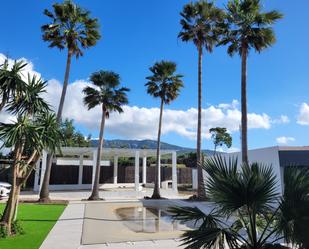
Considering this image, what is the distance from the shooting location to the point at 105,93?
75.7 feet

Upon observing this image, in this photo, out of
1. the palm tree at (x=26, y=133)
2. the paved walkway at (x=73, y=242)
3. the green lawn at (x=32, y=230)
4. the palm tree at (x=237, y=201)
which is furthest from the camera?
the palm tree at (x=26, y=133)

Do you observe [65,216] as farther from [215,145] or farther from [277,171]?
[215,145]

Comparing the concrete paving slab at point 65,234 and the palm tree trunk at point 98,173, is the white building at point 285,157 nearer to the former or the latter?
the concrete paving slab at point 65,234

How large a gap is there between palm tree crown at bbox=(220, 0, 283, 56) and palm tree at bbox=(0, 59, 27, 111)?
38.2 feet

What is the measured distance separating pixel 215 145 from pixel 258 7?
166ft

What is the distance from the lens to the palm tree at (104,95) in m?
22.9

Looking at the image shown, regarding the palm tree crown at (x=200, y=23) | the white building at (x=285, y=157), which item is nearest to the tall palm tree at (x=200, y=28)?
the palm tree crown at (x=200, y=23)

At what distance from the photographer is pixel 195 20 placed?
23000 millimetres

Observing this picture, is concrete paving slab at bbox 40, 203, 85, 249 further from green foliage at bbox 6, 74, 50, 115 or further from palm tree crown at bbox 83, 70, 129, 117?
palm tree crown at bbox 83, 70, 129, 117

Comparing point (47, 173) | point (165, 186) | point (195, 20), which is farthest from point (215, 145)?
point (47, 173)

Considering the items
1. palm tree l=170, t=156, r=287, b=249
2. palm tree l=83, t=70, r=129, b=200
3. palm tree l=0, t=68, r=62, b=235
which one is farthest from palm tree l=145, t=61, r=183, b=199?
palm tree l=170, t=156, r=287, b=249

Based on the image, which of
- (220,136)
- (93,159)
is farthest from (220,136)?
(93,159)

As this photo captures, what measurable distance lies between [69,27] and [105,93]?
5554 millimetres

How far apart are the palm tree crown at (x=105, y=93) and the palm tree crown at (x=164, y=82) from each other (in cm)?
297
